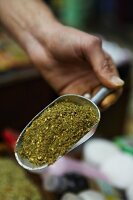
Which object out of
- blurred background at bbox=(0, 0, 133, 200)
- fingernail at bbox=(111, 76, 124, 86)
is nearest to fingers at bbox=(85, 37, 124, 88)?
fingernail at bbox=(111, 76, 124, 86)

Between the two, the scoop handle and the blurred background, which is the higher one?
the scoop handle

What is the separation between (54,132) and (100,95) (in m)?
0.13

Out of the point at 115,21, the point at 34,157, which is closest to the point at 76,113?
the point at 34,157

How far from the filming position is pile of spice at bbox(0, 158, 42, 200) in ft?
2.12

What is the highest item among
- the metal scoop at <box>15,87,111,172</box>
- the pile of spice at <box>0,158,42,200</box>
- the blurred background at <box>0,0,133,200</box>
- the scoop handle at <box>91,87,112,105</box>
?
the metal scoop at <box>15,87,111,172</box>

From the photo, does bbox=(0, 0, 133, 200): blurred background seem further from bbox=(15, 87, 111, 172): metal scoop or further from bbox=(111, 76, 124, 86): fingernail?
bbox=(111, 76, 124, 86): fingernail

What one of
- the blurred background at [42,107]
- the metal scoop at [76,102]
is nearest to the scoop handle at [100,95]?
the metal scoop at [76,102]

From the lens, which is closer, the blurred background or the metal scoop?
the metal scoop

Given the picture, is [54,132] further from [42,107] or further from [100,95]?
[42,107]

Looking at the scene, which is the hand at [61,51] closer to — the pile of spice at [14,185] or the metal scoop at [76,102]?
the metal scoop at [76,102]

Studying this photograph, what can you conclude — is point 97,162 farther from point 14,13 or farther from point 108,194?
point 14,13

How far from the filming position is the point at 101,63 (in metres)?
0.73

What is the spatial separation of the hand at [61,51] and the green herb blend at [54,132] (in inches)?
3.0

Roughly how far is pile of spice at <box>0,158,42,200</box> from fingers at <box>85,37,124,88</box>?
0.23 metres
